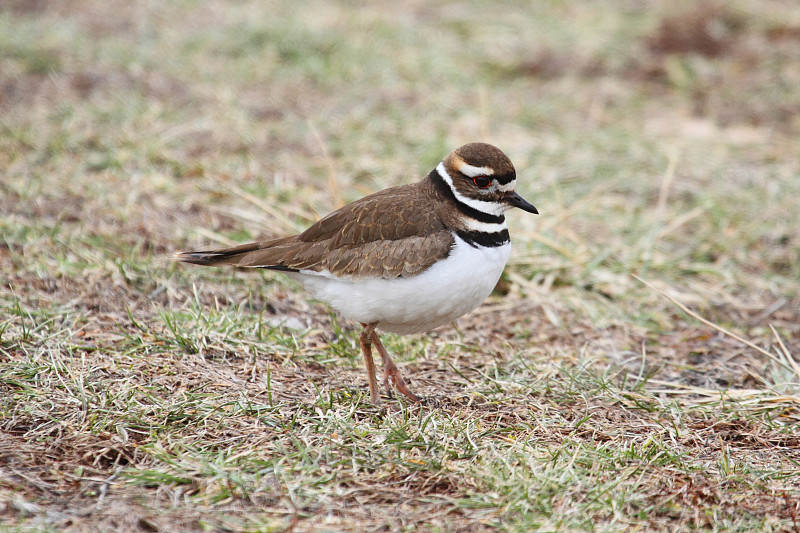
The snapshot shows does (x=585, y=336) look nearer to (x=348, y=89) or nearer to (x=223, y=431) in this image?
(x=223, y=431)

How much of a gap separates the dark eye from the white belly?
0.35 m

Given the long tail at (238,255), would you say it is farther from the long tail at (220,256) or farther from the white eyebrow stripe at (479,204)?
the white eyebrow stripe at (479,204)

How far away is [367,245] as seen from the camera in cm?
446

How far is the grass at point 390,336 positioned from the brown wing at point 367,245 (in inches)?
19.9

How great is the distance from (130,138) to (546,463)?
5334 millimetres

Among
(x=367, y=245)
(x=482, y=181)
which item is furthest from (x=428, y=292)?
(x=482, y=181)

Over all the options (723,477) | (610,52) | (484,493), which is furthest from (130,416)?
(610,52)

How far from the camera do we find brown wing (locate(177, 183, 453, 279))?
431 centimetres

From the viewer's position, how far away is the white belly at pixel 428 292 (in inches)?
165

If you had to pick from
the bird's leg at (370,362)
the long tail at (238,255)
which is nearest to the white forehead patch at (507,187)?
the bird's leg at (370,362)

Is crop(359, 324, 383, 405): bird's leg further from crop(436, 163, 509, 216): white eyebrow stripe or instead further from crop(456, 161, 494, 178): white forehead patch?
crop(456, 161, 494, 178): white forehead patch

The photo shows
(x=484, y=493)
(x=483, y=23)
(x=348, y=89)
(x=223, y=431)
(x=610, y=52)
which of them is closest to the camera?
(x=484, y=493)

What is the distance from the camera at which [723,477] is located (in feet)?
12.5

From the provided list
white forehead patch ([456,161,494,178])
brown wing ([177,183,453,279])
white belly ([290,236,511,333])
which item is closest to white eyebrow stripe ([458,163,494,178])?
white forehead patch ([456,161,494,178])
